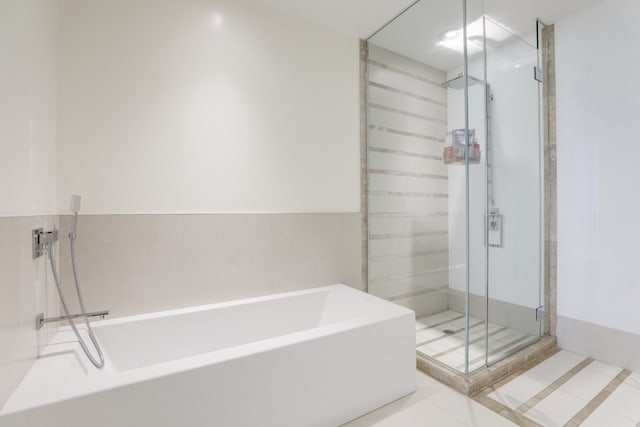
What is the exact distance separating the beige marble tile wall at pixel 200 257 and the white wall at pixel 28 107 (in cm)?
34

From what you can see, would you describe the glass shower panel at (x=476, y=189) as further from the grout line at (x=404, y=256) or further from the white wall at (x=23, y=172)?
the white wall at (x=23, y=172)

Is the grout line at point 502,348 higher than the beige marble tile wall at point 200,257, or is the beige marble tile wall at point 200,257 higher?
the beige marble tile wall at point 200,257

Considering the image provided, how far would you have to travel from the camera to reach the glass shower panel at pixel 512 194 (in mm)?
2049

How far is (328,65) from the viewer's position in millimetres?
2406

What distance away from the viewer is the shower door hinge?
2309 millimetres

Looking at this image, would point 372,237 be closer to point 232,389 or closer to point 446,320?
point 446,320

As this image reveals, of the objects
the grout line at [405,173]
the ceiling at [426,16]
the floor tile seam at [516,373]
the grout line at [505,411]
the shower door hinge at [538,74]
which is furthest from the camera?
the grout line at [405,173]

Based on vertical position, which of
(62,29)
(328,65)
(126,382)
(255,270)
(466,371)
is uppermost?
(328,65)

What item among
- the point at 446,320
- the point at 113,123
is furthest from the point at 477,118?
the point at 113,123

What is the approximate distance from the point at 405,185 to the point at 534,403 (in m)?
1.60

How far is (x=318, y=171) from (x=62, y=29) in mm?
1662

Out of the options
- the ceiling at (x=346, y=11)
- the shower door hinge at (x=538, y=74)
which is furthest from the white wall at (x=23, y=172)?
the shower door hinge at (x=538, y=74)

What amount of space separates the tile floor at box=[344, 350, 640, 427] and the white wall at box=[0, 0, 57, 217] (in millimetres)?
1778

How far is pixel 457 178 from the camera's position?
85.3 inches
